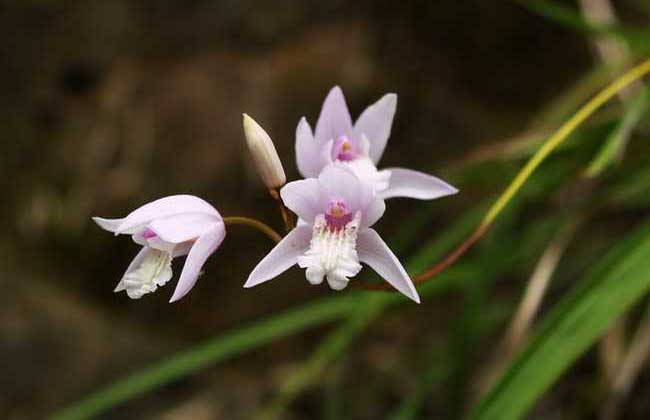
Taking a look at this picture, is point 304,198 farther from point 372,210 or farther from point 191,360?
point 191,360

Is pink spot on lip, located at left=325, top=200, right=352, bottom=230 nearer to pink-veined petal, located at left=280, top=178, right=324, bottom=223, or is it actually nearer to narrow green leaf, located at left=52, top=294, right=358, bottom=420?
pink-veined petal, located at left=280, top=178, right=324, bottom=223

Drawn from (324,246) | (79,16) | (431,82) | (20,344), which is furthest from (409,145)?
(324,246)

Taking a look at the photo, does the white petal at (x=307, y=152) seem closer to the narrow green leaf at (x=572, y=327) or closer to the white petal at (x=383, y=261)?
the white petal at (x=383, y=261)

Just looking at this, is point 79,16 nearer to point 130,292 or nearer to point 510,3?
point 510,3

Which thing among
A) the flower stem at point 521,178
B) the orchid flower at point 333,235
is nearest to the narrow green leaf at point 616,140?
the flower stem at point 521,178

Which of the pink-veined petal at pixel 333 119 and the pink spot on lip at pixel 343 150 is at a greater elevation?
the pink-veined petal at pixel 333 119

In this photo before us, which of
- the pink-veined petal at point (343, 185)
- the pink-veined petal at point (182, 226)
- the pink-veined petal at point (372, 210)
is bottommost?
the pink-veined petal at point (182, 226)

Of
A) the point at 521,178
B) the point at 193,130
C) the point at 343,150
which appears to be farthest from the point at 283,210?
the point at 193,130
